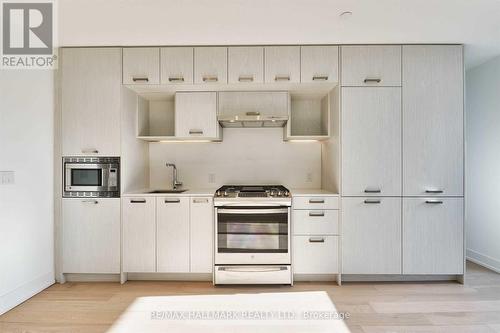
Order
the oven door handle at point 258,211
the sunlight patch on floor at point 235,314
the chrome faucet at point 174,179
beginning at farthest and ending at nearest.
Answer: the chrome faucet at point 174,179
the oven door handle at point 258,211
the sunlight patch on floor at point 235,314

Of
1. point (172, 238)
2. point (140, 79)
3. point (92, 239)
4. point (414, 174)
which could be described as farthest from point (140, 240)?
point (414, 174)

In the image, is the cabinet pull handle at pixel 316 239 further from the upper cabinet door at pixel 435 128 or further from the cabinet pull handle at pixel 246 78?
the cabinet pull handle at pixel 246 78

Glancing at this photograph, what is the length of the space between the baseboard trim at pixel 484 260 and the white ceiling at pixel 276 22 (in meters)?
2.39

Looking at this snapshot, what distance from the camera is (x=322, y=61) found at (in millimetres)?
2689

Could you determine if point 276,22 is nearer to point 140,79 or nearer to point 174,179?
point 140,79

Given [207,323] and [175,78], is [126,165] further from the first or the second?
[207,323]

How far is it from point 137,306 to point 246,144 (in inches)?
79.6

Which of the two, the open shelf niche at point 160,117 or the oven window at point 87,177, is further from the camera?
the open shelf niche at point 160,117

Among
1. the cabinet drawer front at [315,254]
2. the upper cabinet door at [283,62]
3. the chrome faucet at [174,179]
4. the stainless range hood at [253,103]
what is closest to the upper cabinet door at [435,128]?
the cabinet drawer front at [315,254]

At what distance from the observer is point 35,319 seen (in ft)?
6.86

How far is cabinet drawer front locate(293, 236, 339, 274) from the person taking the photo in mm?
2660

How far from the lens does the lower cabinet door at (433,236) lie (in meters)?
2.65

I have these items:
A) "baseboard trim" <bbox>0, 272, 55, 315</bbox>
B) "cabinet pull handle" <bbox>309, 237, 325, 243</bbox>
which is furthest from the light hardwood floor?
"cabinet pull handle" <bbox>309, 237, 325, 243</bbox>

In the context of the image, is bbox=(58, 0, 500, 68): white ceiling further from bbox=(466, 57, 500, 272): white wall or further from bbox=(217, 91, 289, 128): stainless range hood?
bbox=(466, 57, 500, 272): white wall
